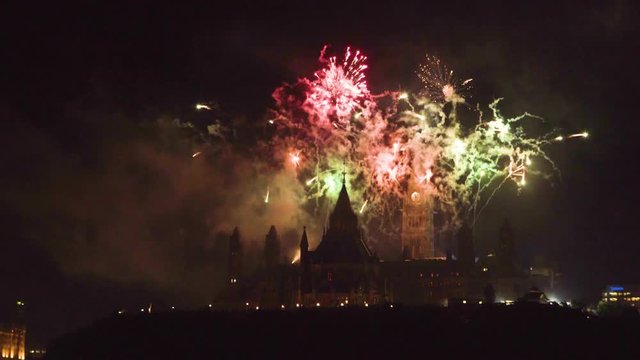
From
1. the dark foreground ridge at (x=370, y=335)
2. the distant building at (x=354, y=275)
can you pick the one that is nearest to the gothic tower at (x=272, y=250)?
the distant building at (x=354, y=275)

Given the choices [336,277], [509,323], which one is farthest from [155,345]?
[336,277]

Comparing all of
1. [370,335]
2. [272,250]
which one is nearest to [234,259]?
[272,250]

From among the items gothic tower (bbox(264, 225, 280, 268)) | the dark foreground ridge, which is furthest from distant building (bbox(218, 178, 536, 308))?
the dark foreground ridge

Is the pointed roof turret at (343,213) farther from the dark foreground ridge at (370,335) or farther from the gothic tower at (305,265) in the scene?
the dark foreground ridge at (370,335)

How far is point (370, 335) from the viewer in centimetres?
11481

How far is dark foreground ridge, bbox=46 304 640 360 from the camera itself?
107 metres

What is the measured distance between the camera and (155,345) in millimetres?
124312

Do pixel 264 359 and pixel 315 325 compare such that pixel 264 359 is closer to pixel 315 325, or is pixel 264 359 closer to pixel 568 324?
pixel 315 325

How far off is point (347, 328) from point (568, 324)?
81.0ft

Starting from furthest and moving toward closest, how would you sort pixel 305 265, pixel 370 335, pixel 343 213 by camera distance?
1. pixel 343 213
2. pixel 305 265
3. pixel 370 335

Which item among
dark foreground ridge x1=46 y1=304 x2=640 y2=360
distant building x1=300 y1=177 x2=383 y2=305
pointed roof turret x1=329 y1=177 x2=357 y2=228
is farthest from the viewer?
pointed roof turret x1=329 y1=177 x2=357 y2=228

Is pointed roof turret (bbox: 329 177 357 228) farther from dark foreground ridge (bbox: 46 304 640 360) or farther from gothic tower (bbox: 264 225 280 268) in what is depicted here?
dark foreground ridge (bbox: 46 304 640 360)

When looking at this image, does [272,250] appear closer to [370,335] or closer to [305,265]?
[305,265]

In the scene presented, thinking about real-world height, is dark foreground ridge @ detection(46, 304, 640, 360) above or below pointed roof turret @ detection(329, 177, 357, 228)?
below
